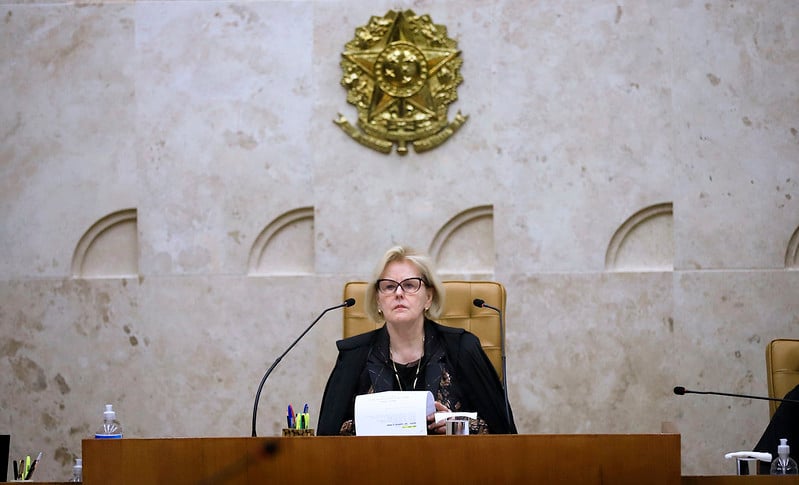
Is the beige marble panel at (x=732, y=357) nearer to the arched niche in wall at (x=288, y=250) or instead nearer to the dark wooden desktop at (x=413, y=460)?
the arched niche in wall at (x=288, y=250)

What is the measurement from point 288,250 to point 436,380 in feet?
4.94

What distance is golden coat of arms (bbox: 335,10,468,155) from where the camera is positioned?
4965mm

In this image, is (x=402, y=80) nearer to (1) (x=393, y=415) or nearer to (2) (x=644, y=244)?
(2) (x=644, y=244)

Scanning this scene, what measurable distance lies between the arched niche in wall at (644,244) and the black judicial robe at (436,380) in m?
1.29

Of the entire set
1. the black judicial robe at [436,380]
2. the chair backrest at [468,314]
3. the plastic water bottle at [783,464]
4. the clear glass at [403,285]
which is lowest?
the plastic water bottle at [783,464]

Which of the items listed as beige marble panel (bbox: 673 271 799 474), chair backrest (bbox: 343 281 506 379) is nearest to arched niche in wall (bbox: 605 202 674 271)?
beige marble panel (bbox: 673 271 799 474)

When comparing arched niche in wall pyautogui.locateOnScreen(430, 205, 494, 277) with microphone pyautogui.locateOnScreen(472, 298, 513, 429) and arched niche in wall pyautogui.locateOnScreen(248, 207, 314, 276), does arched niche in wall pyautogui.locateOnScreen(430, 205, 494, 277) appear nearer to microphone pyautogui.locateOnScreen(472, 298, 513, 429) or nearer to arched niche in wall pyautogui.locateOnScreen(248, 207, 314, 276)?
arched niche in wall pyautogui.locateOnScreen(248, 207, 314, 276)

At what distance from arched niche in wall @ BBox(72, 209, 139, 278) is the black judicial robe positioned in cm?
161

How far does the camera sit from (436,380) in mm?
3766

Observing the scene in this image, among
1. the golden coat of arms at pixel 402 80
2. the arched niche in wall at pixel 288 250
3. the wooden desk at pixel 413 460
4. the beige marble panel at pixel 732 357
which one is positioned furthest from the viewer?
the arched niche in wall at pixel 288 250

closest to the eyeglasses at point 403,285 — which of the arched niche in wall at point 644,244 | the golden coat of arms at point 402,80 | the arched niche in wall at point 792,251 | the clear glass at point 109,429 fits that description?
the clear glass at point 109,429

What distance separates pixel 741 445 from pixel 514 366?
99 centimetres

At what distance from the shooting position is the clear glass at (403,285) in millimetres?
3836

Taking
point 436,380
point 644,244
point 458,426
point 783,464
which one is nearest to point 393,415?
Result: point 458,426
